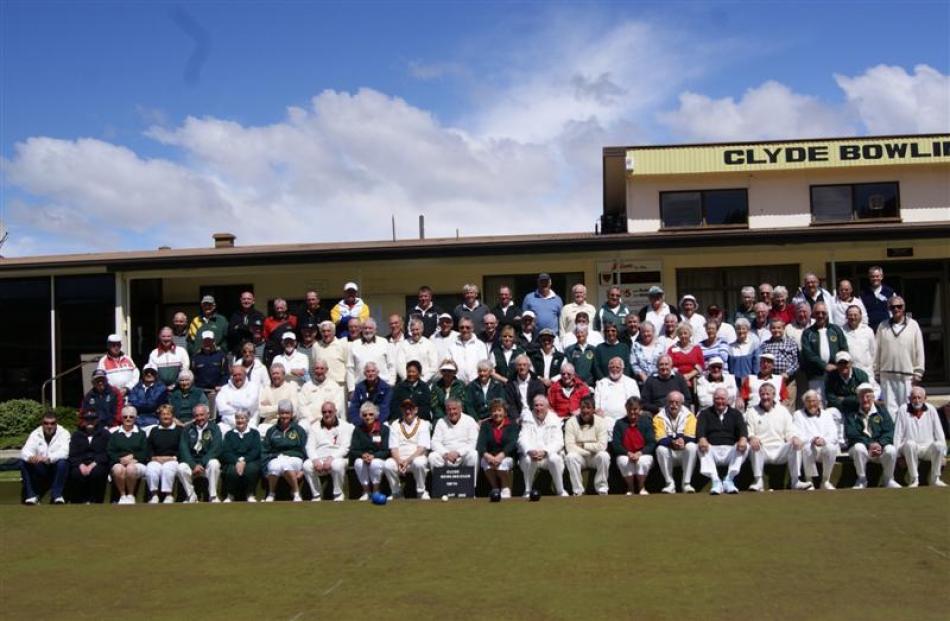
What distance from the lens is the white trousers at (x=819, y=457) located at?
1031cm

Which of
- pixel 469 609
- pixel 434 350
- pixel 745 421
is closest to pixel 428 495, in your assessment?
pixel 434 350

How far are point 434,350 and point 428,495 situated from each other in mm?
1972

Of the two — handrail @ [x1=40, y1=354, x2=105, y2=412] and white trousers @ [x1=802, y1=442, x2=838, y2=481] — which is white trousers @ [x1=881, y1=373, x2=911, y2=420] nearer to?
white trousers @ [x1=802, y1=442, x2=838, y2=481]

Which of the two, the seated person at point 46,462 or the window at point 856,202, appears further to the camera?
the window at point 856,202

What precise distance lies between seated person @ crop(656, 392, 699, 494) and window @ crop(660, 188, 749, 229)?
420 inches

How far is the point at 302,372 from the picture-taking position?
12250 mm

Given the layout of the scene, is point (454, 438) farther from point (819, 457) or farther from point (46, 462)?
point (46, 462)

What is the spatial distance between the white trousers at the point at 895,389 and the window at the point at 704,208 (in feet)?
30.8

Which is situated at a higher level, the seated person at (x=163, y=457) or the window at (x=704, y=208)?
the window at (x=704, y=208)

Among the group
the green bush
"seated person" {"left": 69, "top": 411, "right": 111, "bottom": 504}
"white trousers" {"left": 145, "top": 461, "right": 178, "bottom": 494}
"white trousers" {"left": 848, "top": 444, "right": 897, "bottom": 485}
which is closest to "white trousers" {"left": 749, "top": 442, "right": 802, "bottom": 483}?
"white trousers" {"left": 848, "top": 444, "right": 897, "bottom": 485}

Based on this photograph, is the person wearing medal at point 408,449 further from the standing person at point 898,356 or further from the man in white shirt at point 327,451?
the standing person at point 898,356

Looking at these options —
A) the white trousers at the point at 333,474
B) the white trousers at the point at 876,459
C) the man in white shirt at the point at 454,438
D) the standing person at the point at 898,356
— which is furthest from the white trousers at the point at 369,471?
the standing person at the point at 898,356

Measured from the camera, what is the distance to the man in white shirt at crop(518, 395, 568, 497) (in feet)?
34.2

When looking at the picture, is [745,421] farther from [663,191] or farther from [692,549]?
[663,191]
